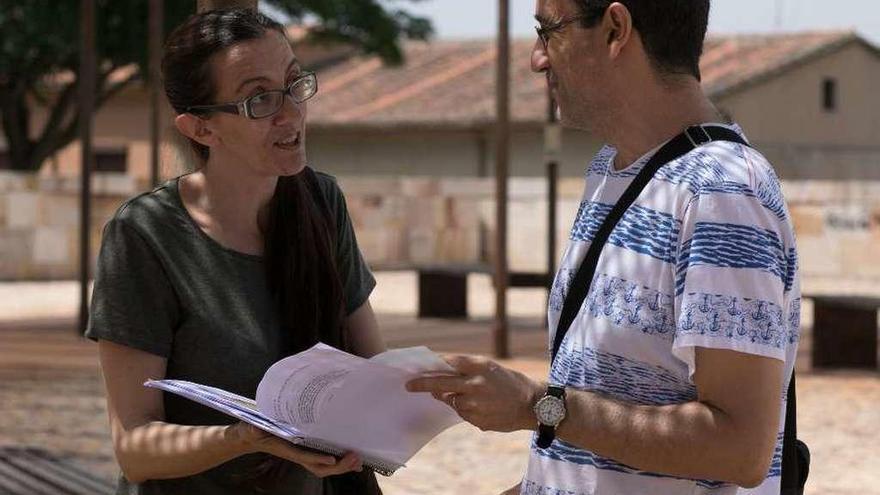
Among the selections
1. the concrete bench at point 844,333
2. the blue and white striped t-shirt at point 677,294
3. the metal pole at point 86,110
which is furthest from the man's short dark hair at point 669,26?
the metal pole at point 86,110

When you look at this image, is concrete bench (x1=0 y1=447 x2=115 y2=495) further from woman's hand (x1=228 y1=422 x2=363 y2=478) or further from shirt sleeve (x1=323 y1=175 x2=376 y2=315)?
woman's hand (x1=228 y1=422 x2=363 y2=478)

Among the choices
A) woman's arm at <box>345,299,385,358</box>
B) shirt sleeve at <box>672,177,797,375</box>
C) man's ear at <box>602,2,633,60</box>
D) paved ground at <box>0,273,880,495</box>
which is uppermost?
man's ear at <box>602,2,633,60</box>

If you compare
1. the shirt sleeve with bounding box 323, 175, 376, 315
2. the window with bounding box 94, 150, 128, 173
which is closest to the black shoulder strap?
the shirt sleeve with bounding box 323, 175, 376, 315

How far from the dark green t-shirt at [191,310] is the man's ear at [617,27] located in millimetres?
816

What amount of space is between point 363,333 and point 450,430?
7.15m

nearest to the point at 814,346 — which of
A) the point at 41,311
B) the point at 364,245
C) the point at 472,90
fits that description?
the point at 41,311

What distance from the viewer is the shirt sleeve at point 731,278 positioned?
7.36 ft

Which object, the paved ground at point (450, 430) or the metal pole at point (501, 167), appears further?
the metal pole at point (501, 167)

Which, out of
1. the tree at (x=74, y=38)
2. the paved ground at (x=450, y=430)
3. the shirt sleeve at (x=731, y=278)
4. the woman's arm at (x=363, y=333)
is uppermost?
the tree at (x=74, y=38)

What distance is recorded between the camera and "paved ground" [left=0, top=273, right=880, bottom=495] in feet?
28.6

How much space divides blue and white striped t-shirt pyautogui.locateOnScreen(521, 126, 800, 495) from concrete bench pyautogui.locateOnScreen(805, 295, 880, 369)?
11.8 m

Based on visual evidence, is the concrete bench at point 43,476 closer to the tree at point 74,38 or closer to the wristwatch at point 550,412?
the wristwatch at point 550,412

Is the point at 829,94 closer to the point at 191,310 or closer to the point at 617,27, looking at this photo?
the point at 191,310

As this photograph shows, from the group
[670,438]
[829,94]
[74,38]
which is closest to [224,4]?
[670,438]
